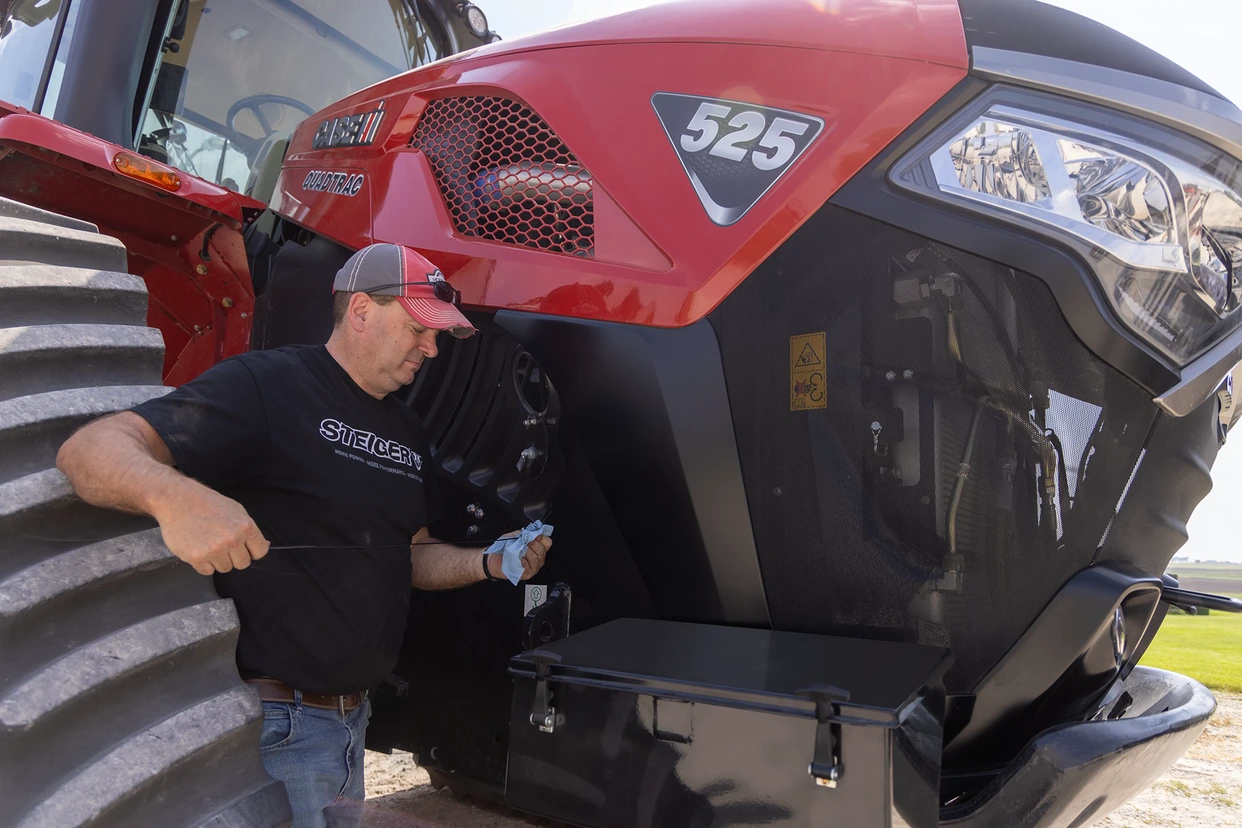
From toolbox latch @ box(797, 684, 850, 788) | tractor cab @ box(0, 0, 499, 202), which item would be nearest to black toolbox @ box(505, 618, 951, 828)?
toolbox latch @ box(797, 684, 850, 788)

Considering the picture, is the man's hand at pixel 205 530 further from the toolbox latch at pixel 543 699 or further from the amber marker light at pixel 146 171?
the amber marker light at pixel 146 171

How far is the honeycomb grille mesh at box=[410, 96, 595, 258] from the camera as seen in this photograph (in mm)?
1770

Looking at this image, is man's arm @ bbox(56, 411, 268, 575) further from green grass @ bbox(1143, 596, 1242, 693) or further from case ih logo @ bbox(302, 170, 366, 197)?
green grass @ bbox(1143, 596, 1242, 693)

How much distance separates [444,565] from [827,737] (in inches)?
38.8

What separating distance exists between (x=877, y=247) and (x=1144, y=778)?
929mm

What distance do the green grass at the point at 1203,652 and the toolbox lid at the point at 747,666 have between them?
4.37 meters

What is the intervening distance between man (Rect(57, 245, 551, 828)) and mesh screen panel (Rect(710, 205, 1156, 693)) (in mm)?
487

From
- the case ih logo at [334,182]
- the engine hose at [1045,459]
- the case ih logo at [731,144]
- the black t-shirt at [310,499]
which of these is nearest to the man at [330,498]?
the black t-shirt at [310,499]

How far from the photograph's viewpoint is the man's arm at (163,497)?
54.9 inches

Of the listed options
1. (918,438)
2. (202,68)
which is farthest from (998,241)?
(202,68)

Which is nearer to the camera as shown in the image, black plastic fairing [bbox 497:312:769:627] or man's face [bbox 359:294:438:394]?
black plastic fairing [bbox 497:312:769:627]

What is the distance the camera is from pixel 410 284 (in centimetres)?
179

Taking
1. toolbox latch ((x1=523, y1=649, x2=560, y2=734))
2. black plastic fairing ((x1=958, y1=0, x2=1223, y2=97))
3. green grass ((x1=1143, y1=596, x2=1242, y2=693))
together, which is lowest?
green grass ((x1=1143, y1=596, x2=1242, y2=693))

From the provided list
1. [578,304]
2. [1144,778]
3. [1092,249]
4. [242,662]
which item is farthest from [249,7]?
[1144,778]
